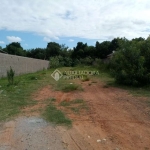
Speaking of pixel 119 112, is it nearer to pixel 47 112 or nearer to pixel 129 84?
pixel 47 112

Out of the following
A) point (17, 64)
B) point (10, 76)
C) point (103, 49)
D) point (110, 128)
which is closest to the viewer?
point (110, 128)

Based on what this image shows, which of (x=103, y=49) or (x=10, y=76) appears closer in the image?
(x=10, y=76)

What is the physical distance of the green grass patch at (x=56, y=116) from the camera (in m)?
4.25

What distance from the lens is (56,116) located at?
15.4ft

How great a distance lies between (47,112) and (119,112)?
1859mm

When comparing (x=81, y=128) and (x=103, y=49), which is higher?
(x=103, y=49)

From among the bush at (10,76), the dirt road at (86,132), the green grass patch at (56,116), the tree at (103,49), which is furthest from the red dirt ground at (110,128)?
the tree at (103,49)

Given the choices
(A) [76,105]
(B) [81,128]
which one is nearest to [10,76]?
(A) [76,105]

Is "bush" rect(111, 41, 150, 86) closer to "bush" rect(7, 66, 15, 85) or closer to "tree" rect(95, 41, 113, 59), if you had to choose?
"bush" rect(7, 66, 15, 85)

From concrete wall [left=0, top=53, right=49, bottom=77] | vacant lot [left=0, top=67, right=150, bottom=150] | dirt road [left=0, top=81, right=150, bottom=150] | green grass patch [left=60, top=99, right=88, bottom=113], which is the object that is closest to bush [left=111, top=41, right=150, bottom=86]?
vacant lot [left=0, top=67, right=150, bottom=150]

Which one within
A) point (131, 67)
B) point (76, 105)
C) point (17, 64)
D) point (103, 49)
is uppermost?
point (103, 49)

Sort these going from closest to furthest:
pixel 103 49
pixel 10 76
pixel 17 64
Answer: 1. pixel 10 76
2. pixel 17 64
3. pixel 103 49

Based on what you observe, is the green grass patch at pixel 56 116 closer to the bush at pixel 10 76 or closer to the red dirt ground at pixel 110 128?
the red dirt ground at pixel 110 128

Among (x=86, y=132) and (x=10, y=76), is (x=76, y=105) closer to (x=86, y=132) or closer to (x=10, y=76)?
(x=86, y=132)
